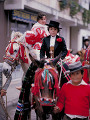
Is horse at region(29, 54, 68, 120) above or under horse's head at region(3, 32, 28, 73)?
under

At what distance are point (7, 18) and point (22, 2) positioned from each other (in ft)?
4.09

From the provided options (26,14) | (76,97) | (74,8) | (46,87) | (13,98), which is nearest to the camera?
(46,87)

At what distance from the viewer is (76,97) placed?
3.55m

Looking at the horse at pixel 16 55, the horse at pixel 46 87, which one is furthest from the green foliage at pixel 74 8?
the horse at pixel 46 87

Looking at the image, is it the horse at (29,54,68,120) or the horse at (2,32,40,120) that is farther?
the horse at (2,32,40,120)

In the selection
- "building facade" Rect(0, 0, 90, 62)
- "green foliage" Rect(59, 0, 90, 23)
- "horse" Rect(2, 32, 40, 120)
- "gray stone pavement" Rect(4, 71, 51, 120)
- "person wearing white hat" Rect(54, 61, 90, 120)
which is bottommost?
"gray stone pavement" Rect(4, 71, 51, 120)

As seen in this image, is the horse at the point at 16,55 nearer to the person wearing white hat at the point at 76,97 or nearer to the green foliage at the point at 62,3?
the person wearing white hat at the point at 76,97

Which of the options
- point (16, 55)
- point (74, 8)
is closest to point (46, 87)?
point (16, 55)

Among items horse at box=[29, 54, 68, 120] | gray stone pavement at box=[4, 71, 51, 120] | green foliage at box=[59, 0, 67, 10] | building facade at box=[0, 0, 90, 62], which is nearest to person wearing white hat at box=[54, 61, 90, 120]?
horse at box=[29, 54, 68, 120]

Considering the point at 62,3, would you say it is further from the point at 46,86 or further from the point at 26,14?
the point at 46,86

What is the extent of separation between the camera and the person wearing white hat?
354 centimetres

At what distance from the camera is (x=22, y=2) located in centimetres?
1140

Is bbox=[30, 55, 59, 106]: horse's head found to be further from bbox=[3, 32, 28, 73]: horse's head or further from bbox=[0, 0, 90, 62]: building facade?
bbox=[0, 0, 90, 62]: building facade

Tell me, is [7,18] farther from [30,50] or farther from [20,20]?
[30,50]
